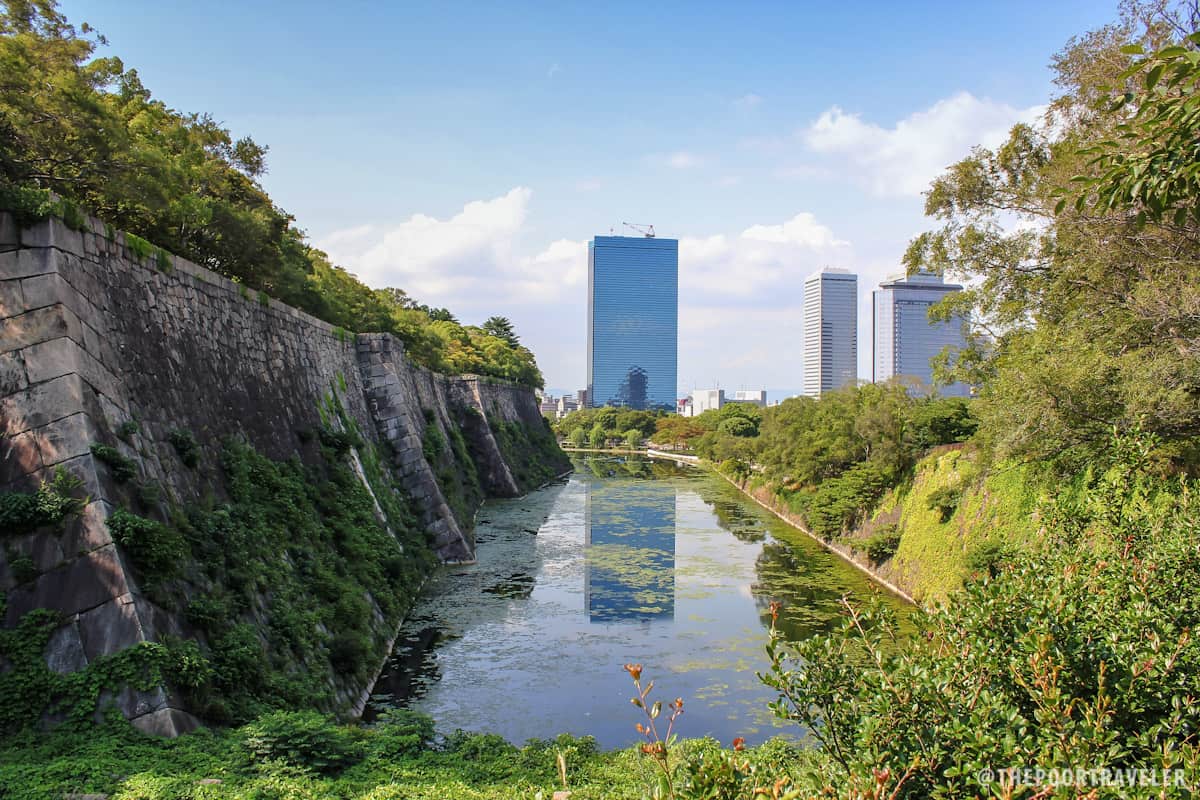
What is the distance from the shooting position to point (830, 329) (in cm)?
19262

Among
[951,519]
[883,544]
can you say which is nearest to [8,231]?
[951,519]

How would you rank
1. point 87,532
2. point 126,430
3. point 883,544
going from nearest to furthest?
point 87,532 → point 126,430 → point 883,544

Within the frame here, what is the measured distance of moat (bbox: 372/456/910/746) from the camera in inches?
472

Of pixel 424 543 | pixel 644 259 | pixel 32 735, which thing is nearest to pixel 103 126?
pixel 32 735

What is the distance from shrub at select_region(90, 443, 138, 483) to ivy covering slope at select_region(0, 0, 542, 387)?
272 cm

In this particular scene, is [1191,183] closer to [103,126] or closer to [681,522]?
[103,126]

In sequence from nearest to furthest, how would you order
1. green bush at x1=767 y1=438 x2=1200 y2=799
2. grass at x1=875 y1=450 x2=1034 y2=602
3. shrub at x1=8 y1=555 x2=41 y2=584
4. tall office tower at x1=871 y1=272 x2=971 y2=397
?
1. green bush at x1=767 y1=438 x2=1200 y2=799
2. shrub at x1=8 y1=555 x2=41 y2=584
3. grass at x1=875 y1=450 x2=1034 y2=602
4. tall office tower at x1=871 y1=272 x2=971 y2=397

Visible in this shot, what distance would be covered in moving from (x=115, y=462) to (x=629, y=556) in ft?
59.6

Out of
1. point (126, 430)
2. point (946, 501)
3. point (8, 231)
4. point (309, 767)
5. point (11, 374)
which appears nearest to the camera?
point (309, 767)

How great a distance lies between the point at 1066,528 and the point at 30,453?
32.3 ft

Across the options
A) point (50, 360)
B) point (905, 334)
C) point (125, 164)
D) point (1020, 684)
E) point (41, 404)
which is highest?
point (905, 334)

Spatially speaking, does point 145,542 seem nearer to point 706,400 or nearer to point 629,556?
point 629,556

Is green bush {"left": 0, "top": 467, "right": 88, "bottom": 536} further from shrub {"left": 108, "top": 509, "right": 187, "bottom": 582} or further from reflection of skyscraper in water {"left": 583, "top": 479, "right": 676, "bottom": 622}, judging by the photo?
reflection of skyscraper in water {"left": 583, "top": 479, "right": 676, "bottom": 622}

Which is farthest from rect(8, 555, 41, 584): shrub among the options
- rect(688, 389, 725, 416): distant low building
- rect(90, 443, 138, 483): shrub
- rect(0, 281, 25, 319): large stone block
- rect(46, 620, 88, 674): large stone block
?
rect(688, 389, 725, 416): distant low building
